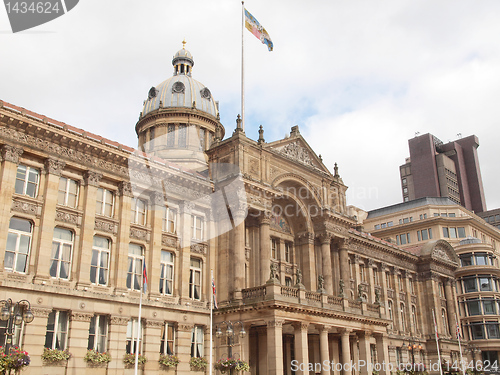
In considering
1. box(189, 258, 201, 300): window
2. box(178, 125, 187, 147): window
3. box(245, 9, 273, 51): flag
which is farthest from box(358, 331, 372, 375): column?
box(178, 125, 187, 147): window

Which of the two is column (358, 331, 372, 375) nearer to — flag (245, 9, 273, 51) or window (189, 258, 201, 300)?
window (189, 258, 201, 300)

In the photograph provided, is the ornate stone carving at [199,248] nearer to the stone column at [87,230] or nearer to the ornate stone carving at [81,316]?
the stone column at [87,230]

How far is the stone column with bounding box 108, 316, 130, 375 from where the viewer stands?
2952cm

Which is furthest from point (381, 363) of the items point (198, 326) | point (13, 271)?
point (13, 271)

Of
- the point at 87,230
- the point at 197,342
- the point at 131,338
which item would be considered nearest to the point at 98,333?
the point at 131,338

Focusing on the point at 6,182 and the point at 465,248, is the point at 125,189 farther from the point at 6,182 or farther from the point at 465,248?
the point at 465,248

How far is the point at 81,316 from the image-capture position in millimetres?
28828

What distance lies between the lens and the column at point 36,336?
26.2m

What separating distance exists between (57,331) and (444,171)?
119 m

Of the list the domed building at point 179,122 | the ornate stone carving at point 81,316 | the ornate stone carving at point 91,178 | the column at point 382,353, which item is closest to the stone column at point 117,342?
the ornate stone carving at point 81,316

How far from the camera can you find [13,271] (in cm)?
2705

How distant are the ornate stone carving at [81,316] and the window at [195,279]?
8.43m

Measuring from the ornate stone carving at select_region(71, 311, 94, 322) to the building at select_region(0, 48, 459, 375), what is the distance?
0.06m

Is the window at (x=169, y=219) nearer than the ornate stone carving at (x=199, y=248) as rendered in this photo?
Yes
